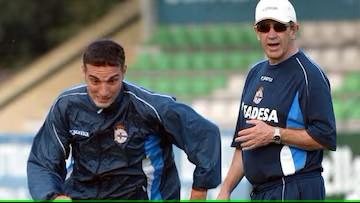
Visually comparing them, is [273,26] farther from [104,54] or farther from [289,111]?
[104,54]

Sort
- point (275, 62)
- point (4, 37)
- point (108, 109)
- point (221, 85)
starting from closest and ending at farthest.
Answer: point (108, 109)
point (275, 62)
point (221, 85)
point (4, 37)

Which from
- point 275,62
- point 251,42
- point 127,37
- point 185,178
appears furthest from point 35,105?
point 275,62

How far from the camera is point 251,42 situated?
683 inches

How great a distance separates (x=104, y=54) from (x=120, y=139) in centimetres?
49

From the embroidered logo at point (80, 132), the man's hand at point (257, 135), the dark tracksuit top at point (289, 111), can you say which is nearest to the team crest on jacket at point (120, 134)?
the embroidered logo at point (80, 132)

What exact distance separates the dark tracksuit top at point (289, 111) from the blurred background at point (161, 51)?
6021mm

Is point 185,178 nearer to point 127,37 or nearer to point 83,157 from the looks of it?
point 83,157

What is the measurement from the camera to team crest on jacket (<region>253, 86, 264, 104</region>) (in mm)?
5516

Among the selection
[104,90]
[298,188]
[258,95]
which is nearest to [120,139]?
[104,90]

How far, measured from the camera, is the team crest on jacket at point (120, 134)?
5176 mm

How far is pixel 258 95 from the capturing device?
5535 millimetres

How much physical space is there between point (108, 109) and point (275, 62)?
0.97 metres

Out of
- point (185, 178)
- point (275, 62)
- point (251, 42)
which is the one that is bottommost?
point (185, 178)

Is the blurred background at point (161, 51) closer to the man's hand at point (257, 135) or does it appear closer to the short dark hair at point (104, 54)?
the man's hand at point (257, 135)
